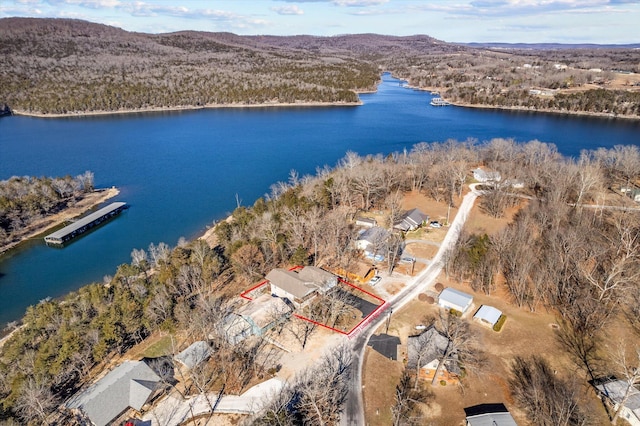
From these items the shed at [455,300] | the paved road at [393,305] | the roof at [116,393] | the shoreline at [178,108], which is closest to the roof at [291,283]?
the paved road at [393,305]

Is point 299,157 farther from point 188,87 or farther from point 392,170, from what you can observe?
point 188,87

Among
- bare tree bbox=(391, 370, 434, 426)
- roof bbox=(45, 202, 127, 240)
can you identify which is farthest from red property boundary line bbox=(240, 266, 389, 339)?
roof bbox=(45, 202, 127, 240)

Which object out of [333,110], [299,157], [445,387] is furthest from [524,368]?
[333,110]

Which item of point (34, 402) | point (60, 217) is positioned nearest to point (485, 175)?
point (34, 402)

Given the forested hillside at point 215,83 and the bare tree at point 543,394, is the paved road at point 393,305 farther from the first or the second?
the forested hillside at point 215,83

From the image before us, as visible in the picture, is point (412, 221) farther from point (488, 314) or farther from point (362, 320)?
point (362, 320)
